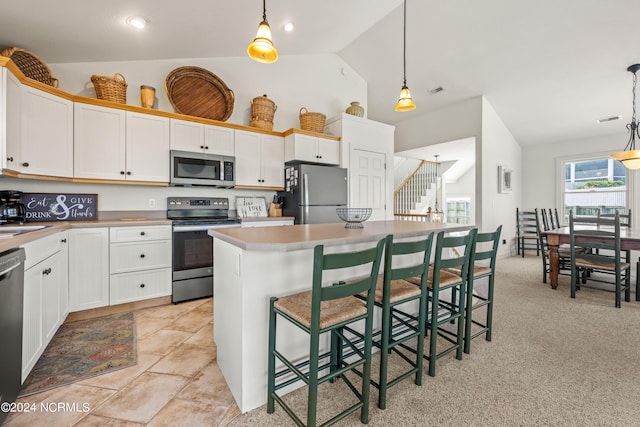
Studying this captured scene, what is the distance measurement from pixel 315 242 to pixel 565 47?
15.4 feet

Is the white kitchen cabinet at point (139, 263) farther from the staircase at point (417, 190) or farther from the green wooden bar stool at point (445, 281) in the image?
the staircase at point (417, 190)

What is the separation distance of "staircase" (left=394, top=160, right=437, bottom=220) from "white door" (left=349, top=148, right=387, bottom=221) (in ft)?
11.7

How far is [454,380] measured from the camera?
5.90ft

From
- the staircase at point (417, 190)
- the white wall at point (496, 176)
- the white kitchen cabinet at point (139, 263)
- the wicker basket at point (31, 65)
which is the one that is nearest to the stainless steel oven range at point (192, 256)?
the white kitchen cabinet at point (139, 263)

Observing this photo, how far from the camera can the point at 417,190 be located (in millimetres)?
8281

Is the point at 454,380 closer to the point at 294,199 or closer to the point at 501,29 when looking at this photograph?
the point at 294,199

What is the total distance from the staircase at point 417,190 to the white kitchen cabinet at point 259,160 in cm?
499

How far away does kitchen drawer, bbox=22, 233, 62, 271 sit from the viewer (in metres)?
1.71

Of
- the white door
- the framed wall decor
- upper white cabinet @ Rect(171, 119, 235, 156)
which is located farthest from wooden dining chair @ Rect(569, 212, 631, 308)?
upper white cabinet @ Rect(171, 119, 235, 156)

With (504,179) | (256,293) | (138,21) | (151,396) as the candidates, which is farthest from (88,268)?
(504,179)

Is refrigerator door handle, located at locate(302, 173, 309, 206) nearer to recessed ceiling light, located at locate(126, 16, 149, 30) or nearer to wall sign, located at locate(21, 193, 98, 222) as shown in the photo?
recessed ceiling light, located at locate(126, 16, 149, 30)

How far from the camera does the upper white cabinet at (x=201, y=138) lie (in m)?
3.38

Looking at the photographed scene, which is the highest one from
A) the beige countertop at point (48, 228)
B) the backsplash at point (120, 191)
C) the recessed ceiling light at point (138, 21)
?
the recessed ceiling light at point (138, 21)

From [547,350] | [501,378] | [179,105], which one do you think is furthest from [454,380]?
[179,105]
